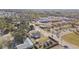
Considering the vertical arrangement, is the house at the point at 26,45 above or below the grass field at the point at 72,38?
below

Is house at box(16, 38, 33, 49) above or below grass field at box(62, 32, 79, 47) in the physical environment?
below
